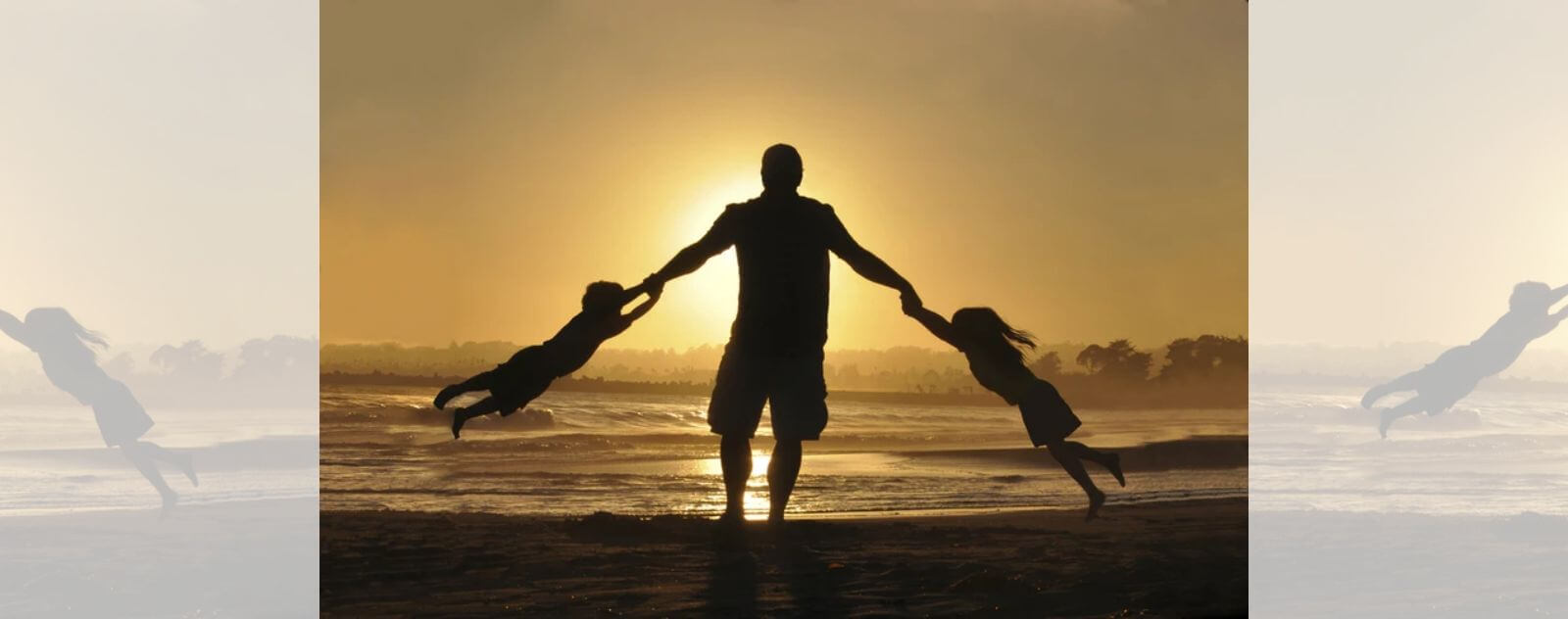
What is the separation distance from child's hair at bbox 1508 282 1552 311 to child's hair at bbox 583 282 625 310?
4.33 m

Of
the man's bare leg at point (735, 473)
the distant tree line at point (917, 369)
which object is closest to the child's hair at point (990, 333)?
the distant tree line at point (917, 369)

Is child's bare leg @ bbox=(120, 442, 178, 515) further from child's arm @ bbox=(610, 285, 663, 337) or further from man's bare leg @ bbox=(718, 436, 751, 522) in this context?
man's bare leg @ bbox=(718, 436, 751, 522)

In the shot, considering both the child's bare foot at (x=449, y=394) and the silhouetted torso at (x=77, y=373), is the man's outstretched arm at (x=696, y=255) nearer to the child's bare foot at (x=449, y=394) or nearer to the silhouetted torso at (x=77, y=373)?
the child's bare foot at (x=449, y=394)

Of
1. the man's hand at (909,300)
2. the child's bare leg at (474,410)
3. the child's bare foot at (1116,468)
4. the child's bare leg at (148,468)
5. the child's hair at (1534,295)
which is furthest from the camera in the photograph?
the child's hair at (1534,295)

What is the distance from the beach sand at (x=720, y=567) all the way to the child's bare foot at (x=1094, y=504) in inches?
1.8

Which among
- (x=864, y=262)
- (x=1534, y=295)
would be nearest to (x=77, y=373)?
(x=864, y=262)

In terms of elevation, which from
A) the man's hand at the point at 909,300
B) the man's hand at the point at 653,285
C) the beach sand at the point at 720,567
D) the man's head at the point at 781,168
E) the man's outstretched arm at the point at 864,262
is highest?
the man's head at the point at 781,168

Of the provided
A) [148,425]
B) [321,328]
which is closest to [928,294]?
[321,328]

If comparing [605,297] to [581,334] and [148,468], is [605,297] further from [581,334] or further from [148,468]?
[148,468]

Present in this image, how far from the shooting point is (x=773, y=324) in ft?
18.3

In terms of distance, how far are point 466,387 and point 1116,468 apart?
269cm

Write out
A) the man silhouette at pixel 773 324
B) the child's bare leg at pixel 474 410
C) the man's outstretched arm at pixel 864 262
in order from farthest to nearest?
1. the man's outstretched arm at pixel 864 262
2. the man silhouette at pixel 773 324
3. the child's bare leg at pixel 474 410

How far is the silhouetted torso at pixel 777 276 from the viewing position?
558 centimetres

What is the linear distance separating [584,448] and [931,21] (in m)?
2.14
